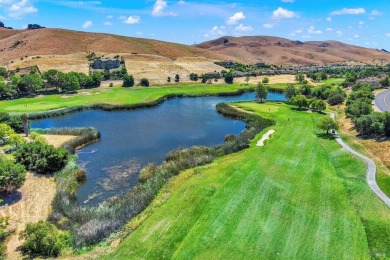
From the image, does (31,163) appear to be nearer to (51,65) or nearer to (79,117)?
(79,117)

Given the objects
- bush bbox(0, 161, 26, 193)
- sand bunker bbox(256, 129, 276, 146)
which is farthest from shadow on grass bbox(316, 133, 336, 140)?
bush bbox(0, 161, 26, 193)

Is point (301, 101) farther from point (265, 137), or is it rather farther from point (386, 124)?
point (386, 124)

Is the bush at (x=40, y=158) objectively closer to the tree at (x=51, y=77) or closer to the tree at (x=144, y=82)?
the tree at (x=51, y=77)

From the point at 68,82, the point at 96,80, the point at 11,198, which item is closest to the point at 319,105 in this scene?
the point at 11,198

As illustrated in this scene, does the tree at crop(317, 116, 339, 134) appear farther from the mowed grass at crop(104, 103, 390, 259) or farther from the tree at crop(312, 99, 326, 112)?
the tree at crop(312, 99, 326, 112)

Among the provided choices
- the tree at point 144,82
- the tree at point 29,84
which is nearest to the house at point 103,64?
the tree at point 144,82

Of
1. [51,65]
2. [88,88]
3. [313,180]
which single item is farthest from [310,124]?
[51,65]
